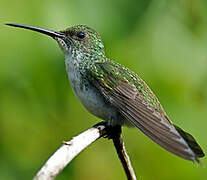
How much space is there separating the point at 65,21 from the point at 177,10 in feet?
3.67

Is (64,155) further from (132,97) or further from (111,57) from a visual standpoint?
(111,57)

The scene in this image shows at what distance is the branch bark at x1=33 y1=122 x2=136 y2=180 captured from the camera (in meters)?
2.69

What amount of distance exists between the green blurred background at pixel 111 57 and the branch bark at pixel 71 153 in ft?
2.09

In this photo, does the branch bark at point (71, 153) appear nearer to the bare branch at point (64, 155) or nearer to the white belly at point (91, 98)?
the bare branch at point (64, 155)

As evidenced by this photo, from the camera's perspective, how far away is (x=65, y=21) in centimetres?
446

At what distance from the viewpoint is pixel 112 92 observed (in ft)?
15.1

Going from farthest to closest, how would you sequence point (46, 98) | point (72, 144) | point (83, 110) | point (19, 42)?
point (83, 110) < point (46, 98) < point (19, 42) < point (72, 144)

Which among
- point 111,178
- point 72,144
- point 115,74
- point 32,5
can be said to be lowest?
point 111,178

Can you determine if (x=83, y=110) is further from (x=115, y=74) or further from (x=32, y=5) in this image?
(x=32, y=5)

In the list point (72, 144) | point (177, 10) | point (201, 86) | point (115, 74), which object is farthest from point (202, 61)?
point (72, 144)

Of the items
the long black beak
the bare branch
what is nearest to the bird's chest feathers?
the long black beak

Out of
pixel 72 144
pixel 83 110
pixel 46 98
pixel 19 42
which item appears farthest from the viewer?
pixel 83 110

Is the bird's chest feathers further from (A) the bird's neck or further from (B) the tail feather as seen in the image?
(B) the tail feather

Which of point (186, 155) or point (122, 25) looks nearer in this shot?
point (186, 155)
